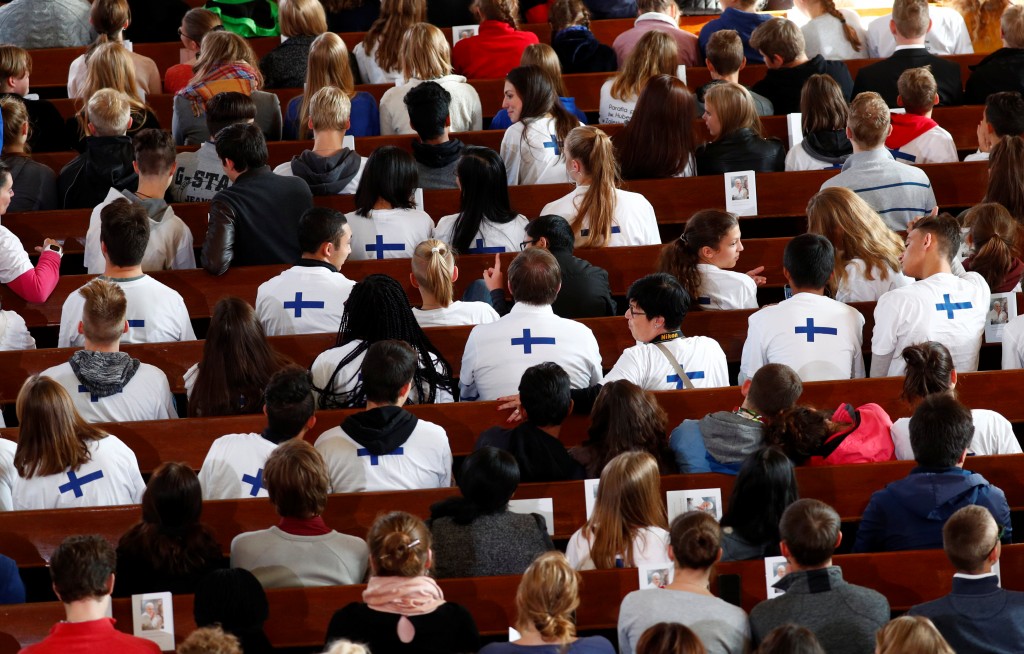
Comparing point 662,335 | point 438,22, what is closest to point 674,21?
point 438,22

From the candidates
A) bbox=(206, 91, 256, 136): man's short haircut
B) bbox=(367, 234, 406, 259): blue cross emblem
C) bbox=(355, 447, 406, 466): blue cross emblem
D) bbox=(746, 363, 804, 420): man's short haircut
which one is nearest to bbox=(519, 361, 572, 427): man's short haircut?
bbox=(355, 447, 406, 466): blue cross emblem

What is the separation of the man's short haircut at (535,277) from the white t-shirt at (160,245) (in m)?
1.71

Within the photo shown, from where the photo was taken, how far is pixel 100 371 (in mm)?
5570

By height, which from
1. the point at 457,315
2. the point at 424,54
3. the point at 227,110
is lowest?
the point at 457,315

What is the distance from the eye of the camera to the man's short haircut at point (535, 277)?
18.6ft

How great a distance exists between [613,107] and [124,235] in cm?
268

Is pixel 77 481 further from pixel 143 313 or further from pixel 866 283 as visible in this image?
pixel 866 283

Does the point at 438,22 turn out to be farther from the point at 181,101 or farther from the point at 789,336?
the point at 789,336

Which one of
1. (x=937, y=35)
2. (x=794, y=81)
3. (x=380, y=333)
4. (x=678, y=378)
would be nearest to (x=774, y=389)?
(x=678, y=378)

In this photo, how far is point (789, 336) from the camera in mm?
5695

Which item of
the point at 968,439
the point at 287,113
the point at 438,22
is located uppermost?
the point at 438,22

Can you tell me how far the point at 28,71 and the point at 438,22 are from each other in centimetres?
238

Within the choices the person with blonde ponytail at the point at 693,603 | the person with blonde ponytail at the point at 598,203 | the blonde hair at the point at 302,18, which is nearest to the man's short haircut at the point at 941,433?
the person with blonde ponytail at the point at 693,603

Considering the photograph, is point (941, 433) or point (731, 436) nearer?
point (941, 433)
